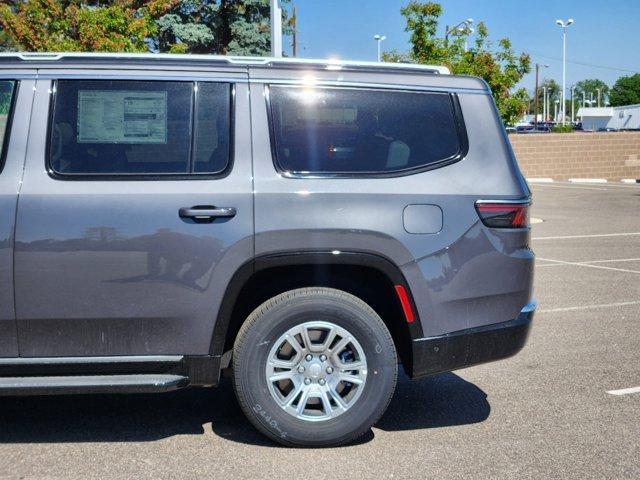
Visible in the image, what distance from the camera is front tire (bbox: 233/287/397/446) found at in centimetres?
447

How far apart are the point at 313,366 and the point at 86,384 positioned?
110cm

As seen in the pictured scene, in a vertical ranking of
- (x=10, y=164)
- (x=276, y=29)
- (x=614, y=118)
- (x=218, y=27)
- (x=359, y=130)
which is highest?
(x=218, y=27)

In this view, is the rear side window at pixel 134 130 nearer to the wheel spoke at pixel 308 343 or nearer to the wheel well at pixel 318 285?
the wheel well at pixel 318 285

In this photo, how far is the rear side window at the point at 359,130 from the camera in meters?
4.60

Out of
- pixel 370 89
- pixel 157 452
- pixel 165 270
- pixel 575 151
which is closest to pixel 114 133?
pixel 165 270

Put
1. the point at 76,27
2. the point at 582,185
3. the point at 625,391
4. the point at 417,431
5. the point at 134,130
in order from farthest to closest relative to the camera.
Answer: the point at 582,185, the point at 76,27, the point at 625,391, the point at 417,431, the point at 134,130

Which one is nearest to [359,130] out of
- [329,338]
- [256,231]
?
[256,231]

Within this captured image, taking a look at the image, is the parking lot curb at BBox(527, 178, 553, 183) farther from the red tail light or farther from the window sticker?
the window sticker

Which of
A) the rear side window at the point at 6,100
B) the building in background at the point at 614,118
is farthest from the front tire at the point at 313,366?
the building in background at the point at 614,118

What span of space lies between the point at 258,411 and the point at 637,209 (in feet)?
62.2

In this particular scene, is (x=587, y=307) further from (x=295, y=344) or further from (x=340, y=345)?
(x=295, y=344)

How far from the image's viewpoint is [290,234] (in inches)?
175

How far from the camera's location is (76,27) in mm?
19797

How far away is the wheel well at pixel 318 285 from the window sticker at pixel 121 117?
871mm
